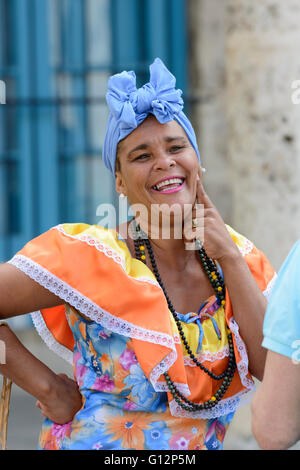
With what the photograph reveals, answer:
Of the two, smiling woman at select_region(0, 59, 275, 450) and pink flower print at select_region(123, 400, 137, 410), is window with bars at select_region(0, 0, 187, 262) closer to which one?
smiling woman at select_region(0, 59, 275, 450)

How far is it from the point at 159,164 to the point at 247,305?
516mm

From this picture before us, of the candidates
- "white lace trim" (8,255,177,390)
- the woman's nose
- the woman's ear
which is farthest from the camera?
the woman's ear

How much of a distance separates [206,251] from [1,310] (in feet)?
2.16

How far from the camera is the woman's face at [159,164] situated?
2.44m

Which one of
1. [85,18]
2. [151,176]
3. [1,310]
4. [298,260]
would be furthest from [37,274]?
[85,18]

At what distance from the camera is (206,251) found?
2430 mm

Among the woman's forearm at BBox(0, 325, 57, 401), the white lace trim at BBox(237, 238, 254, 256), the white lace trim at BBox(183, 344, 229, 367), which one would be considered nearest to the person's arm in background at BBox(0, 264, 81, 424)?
the woman's forearm at BBox(0, 325, 57, 401)

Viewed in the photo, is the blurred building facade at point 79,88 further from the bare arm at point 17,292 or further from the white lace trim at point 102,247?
the bare arm at point 17,292

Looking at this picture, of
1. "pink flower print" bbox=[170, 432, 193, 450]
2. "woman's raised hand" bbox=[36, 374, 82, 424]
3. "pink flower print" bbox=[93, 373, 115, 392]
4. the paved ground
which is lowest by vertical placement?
the paved ground

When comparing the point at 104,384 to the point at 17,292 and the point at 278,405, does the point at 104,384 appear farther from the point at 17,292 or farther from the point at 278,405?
the point at 278,405

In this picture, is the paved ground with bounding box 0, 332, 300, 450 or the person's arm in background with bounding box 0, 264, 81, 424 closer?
the person's arm in background with bounding box 0, 264, 81, 424

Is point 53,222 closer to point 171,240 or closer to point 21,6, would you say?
point 21,6

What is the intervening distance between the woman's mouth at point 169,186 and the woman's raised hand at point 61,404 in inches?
27.7

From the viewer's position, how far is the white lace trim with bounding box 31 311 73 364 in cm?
259
